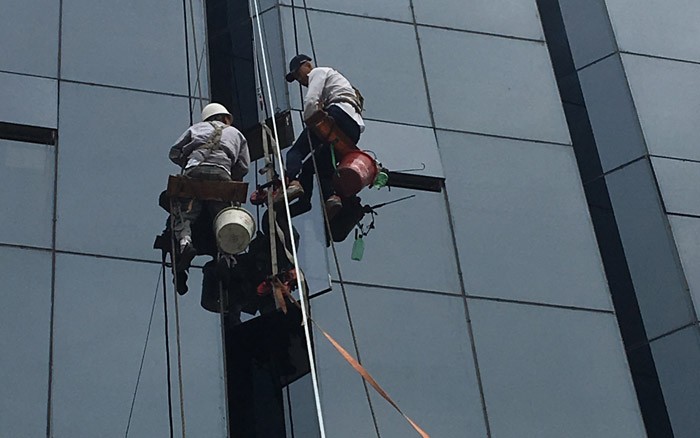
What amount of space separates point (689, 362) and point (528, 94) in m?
3.34

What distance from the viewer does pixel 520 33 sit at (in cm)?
1661

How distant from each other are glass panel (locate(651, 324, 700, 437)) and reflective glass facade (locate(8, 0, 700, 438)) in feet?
0.07

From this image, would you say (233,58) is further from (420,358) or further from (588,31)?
(588,31)

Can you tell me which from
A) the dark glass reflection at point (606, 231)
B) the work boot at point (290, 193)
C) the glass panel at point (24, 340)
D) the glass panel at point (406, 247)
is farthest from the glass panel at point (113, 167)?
the dark glass reflection at point (606, 231)

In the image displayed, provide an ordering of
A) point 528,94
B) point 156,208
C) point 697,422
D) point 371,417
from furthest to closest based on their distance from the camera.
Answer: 1. point 528,94
2. point 697,422
3. point 156,208
4. point 371,417

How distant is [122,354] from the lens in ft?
40.2

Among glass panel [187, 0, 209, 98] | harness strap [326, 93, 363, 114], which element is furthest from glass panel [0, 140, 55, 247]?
harness strap [326, 93, 363, 114]

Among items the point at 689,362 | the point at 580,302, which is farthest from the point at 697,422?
the point at 580,302

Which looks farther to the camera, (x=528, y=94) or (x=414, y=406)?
(x=528, y=94)

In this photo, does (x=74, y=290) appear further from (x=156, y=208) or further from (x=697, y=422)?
(x=697, y=422)

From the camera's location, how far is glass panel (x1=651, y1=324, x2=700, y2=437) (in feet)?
47.8

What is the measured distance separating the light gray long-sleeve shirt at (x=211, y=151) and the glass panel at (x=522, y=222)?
2.39 metres

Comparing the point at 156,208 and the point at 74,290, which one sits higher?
the point at 156,208

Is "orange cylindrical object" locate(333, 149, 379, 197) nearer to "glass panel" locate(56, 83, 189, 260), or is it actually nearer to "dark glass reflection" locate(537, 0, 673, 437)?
"glass panel" locate(56, 83, 189, 260)
